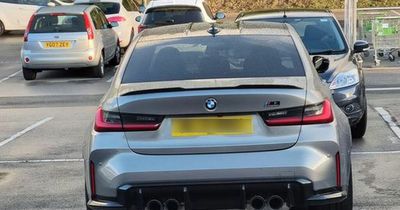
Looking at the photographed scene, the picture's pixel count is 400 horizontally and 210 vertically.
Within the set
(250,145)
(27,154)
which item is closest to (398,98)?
(27,154)

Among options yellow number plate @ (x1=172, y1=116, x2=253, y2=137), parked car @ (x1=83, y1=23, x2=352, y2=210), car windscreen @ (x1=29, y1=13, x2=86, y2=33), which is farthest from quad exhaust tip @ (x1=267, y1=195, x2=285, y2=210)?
car windscreen @ (x1=29, y1=13, x2=86, y2=33)

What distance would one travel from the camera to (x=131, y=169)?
14.8 ft

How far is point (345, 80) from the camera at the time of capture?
321 inches

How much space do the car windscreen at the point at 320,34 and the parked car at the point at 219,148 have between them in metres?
4.71

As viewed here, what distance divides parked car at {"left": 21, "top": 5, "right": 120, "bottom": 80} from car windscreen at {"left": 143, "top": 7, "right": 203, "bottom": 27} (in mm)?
1290

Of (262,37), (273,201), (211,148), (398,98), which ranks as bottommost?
(398,98)

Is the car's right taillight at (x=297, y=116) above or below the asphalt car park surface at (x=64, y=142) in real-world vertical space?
above

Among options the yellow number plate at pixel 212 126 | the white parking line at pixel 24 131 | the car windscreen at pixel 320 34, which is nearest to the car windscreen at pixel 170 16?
the white parking line at pixel 24 131

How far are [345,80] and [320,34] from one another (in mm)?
1677

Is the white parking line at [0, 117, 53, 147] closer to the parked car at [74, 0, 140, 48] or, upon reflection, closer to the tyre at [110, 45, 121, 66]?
the tyre at [110, 45, 121, 66]

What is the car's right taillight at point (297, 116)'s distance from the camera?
14.9ft

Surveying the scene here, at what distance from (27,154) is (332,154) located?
493 cm

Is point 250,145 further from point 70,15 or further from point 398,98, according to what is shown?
point 70,15

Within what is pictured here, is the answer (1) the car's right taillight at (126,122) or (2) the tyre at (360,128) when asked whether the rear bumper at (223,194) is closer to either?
(1) the car's right taillight at (126,122)
